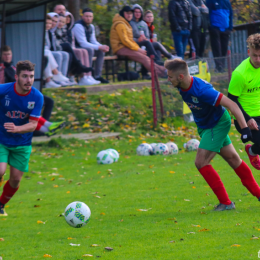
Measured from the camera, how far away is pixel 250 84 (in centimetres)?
621

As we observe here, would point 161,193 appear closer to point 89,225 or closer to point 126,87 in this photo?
point 89,225

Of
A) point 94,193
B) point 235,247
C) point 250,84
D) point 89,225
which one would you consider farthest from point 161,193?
point 235,247

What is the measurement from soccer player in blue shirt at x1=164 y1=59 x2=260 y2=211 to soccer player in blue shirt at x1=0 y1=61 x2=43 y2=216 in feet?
6.47

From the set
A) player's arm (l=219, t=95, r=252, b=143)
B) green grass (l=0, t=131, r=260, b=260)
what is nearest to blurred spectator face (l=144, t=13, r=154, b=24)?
green grass (l=0, t=131, r=260, b=260)

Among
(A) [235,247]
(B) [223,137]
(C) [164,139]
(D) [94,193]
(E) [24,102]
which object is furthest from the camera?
(C) [164,139]

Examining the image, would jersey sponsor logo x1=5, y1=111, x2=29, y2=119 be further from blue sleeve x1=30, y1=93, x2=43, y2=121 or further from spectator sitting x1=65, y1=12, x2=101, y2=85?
spectator sitting x1=65, y1=12, x2=101, y2=85

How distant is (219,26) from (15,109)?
35.0 ft

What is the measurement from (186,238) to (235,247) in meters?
0.62

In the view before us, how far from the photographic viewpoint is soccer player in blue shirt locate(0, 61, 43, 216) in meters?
6.54

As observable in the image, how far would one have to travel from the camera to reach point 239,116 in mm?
5598

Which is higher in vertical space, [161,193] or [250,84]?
[250,84]

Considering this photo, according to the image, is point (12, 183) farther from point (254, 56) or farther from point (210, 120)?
point (254, 56)

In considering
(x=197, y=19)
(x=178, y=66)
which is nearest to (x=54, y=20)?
(x=197, y=19)

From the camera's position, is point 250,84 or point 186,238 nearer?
point 186,238
